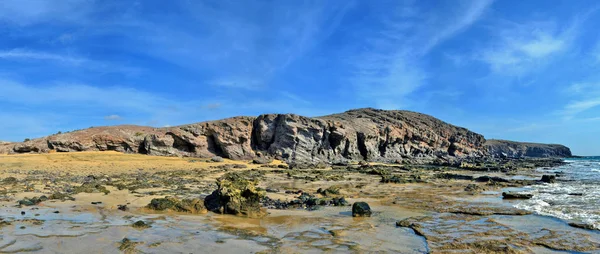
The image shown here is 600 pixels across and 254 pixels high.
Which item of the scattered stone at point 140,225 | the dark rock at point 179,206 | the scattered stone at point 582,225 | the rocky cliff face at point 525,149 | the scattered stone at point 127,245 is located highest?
the rocky cliff face at point 525,149

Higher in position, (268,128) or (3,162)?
(268,128)

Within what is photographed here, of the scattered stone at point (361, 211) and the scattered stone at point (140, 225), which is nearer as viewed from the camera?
the scattered stone at point (140, 225)

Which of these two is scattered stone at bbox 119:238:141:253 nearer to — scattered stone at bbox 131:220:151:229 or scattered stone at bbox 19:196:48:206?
scattered stone at bbox 131:220:151:229

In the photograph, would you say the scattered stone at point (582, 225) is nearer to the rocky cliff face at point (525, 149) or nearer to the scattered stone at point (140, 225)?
the scattered stone at point (140, 225)

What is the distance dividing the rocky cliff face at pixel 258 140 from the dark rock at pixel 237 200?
25.6 meters

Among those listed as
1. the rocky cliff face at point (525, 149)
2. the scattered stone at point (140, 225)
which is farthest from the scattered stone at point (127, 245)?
the rocky cliff face at point (525, 149)

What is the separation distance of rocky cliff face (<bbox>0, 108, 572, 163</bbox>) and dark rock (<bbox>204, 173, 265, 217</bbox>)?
2557cm

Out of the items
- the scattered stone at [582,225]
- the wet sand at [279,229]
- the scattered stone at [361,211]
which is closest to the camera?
the wet sand at [279,229]

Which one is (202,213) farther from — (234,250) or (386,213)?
(386,213)

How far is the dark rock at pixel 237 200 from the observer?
886 centimetres

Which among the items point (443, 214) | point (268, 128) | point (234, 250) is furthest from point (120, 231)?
point (268, 128)

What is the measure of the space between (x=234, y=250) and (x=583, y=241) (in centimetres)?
664

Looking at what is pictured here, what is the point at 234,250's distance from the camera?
18.5ft

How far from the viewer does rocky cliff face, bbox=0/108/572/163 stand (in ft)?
103
